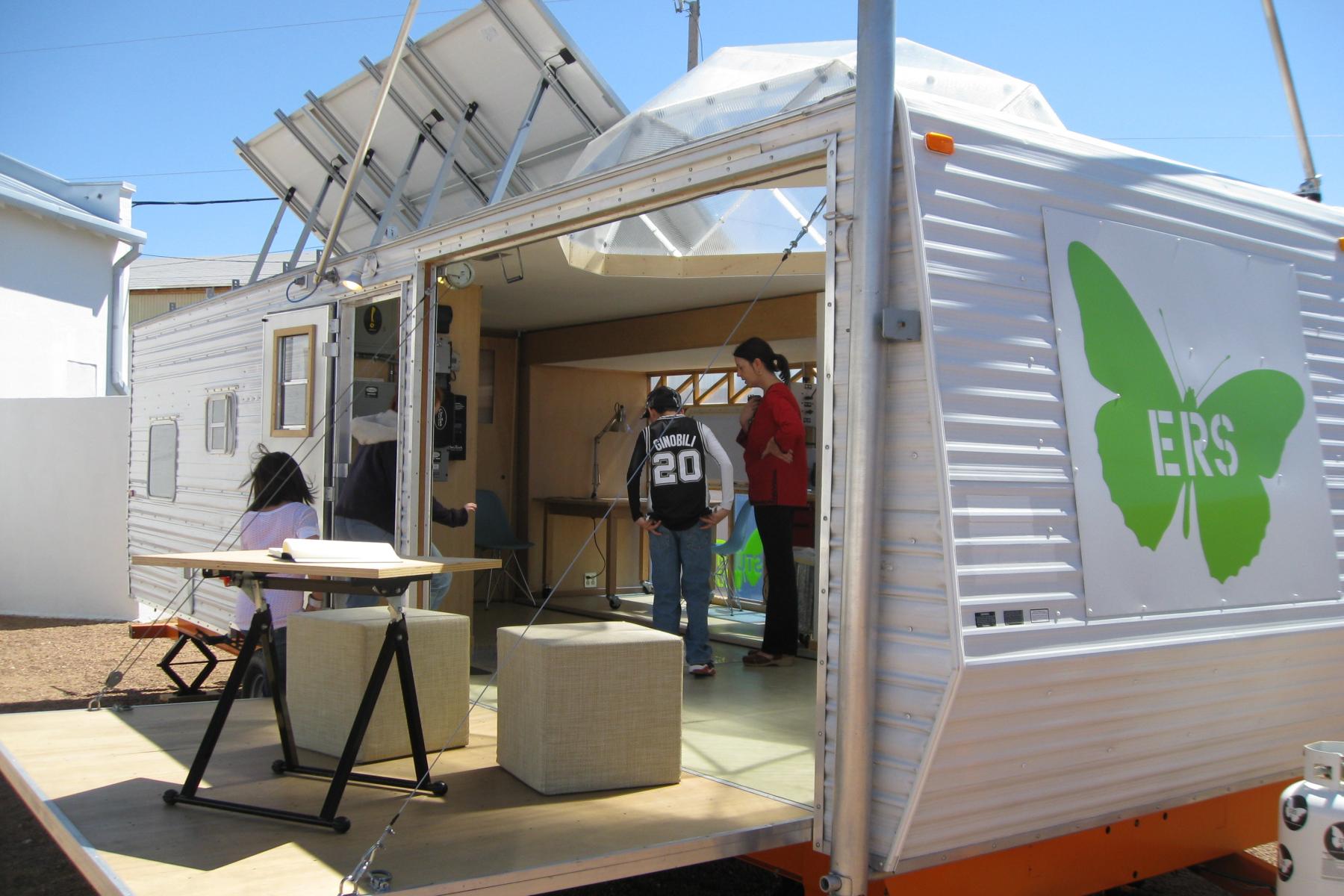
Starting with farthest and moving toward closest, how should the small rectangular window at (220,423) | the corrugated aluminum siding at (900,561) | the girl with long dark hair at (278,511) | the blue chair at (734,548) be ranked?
1. the blue chair at (734,548)
2. the small rectangular window at (220,423)
3. the girl with long dark hair at (278,511)
4. the corrugated aluminum siding at (900,561)

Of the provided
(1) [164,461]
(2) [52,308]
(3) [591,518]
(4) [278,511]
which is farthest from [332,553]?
(2) [52,308]

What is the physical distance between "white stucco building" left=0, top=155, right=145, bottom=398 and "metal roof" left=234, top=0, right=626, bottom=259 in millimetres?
7314

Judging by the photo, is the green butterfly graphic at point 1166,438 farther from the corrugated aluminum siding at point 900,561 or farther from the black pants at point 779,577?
the black pants at point 779,577

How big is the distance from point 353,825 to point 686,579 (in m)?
2.75

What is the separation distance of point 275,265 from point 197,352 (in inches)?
699

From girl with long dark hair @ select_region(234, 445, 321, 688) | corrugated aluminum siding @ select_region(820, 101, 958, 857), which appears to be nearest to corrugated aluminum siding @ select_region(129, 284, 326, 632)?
girl with long dark hair @ select_region(234, 445, 321, 688)

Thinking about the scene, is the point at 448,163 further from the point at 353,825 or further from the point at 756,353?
the point at 353,825

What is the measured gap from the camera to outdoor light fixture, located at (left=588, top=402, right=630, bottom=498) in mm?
9820

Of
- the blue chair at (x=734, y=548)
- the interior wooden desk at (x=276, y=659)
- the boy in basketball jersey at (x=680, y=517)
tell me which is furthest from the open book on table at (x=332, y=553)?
the blue chair at (x=734, y=548)

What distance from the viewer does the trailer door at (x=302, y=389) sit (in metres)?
5.81

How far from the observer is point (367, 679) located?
3803mm

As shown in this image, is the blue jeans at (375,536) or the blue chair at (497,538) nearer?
the blue jeans at (375,536)

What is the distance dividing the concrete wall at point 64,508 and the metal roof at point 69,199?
331 centimetres

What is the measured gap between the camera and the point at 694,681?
18.7ft
